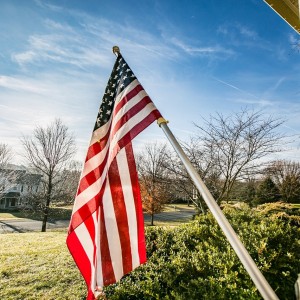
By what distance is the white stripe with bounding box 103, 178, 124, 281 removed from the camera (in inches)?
99.0

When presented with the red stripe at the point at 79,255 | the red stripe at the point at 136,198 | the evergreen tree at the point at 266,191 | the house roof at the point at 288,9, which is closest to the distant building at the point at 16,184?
the evergreen tree at the point at 266,191

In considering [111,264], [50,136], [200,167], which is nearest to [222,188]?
[200,167]

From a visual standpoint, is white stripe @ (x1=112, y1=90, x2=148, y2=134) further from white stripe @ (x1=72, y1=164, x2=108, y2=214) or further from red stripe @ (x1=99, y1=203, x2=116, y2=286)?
red stripe @ (x1=99, y1=203, x2=116, y2=286)

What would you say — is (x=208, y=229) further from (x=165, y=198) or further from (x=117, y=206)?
(x=165, y=198)

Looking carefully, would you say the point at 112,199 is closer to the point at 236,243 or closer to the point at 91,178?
the point at 91,178

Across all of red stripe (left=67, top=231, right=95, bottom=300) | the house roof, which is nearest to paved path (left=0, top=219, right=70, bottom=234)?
red stripe (left=67, top=231, right=95, bottom=300)

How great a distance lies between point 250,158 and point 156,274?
9358mm

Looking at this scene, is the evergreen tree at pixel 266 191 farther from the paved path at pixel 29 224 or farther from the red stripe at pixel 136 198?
the red stripe at pixel 136 198

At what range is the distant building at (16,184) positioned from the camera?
31.7m

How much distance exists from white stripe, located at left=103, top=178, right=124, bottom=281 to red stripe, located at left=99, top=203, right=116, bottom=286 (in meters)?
0.03

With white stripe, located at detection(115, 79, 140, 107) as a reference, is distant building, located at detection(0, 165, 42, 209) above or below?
below

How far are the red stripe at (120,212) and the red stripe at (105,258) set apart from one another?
0.47 ft

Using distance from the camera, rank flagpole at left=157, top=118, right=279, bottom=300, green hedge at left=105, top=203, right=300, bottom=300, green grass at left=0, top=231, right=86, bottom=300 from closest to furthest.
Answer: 1. flagpole at left=157, top=118, right=279, bottom=300
2. green hedge at left=105, top=203, right=300, bottom=300
3. green grass at left=0, top=231, right=86, bottom=300

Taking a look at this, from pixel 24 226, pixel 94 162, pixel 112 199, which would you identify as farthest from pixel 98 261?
pixel 24 226
